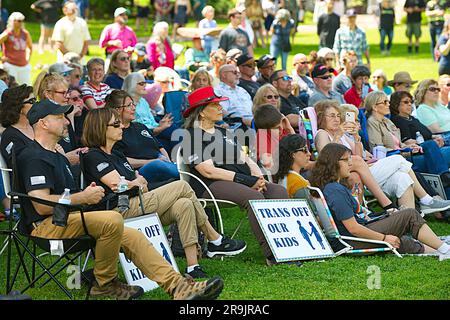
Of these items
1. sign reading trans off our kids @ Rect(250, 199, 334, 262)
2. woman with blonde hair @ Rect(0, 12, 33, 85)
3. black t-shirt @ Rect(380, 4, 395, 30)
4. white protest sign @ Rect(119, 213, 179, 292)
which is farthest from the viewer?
black t-shirt @ Rect(380, 4, 395, 30)

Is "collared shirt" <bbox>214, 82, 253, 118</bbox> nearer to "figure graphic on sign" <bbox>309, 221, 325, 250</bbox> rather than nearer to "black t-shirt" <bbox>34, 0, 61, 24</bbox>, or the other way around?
"figure graphic on sign" <bbox>309, 221, 325, 250</bbox>

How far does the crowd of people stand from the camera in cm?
693

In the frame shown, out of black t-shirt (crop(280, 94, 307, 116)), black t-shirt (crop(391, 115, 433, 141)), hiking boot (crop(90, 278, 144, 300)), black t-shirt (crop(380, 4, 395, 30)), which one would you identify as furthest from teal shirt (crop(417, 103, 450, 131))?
black t-shirt (crop(380, 4, 395, 30))

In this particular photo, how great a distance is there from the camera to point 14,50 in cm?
1722

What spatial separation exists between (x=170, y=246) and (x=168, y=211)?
716 mm

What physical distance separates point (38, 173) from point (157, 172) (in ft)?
8.20

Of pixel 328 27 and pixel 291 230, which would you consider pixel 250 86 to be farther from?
pixel 328 27

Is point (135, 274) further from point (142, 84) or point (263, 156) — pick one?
point (142, 84)

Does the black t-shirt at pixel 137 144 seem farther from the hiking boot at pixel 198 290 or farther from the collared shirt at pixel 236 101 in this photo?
the hiking boot at pixel 198 290

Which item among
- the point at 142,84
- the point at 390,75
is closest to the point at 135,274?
the point at 142,84

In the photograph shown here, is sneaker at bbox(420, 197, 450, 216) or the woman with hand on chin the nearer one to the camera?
the woman with hand on chin

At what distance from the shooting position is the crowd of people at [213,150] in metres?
6.93

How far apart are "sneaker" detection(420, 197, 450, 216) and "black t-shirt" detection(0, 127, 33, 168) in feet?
14.4

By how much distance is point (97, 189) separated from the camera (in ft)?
22.5
